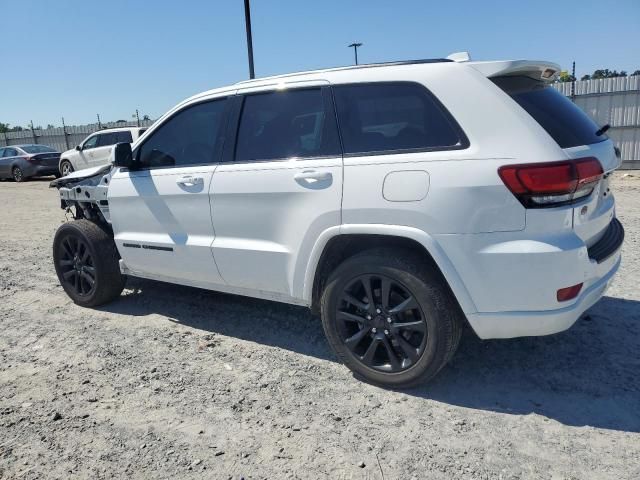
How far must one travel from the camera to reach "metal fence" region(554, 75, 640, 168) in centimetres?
1332

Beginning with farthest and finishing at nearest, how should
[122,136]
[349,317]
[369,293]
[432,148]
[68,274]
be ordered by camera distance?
[122,136]
[68,274]
[349,317]
[369,293]
[432,148]

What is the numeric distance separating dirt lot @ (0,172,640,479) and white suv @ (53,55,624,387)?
0.38 metres

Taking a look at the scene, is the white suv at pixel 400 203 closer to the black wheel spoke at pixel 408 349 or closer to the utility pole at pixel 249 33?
the black wheel spoke at pixel 408 349

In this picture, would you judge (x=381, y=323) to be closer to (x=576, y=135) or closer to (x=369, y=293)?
(x=369, y=293)

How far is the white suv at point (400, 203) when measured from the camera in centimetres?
266

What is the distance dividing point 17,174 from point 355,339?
66.7 ft

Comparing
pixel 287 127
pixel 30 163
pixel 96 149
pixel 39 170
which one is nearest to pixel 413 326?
pixel 287 127

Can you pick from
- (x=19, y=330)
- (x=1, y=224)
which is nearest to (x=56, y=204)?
(x=1, y=224)

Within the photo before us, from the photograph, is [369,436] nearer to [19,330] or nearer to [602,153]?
[602,153]

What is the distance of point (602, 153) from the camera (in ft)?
9.85

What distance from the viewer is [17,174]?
19.6 m

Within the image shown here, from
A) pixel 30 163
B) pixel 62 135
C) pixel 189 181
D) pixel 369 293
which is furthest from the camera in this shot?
pixel 62 135

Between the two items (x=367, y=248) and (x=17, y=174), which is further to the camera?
(x=17, y=174)

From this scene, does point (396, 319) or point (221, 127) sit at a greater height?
point (221, 127)
